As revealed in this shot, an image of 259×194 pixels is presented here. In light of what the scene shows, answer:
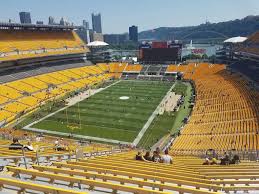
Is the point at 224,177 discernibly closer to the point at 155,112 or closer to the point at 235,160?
the point at 235,160

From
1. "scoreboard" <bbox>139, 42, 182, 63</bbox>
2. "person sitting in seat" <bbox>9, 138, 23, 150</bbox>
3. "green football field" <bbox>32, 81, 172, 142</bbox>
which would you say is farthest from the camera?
"scoreboard" <bbox>139, 42, 182, 63</bbox>

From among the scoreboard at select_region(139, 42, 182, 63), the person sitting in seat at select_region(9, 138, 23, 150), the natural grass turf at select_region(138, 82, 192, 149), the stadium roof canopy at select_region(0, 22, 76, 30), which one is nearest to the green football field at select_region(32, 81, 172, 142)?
the natural grass turf at select_region(138, 82, 192, 149)

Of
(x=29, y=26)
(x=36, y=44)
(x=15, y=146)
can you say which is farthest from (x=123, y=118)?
(x=29, y=26)

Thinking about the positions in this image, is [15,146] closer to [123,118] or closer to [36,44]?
[123,118]

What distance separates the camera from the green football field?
43.6m

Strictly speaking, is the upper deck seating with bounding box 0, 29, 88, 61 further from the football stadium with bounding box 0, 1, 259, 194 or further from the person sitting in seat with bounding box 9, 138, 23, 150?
the person sitting in seat with bounding box 9, 138, 23, 150

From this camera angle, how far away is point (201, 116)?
1823 inches

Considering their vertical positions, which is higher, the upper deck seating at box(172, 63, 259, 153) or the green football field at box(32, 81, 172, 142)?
the upper deck seating at box(172, 63, 259, 153)

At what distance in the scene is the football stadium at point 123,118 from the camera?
1079 cm

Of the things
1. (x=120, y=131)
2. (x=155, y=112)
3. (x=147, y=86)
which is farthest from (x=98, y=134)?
(x=147, y=86)

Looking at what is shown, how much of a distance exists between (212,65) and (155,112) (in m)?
42.1

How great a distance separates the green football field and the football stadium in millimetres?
161

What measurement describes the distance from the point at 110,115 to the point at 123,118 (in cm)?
264

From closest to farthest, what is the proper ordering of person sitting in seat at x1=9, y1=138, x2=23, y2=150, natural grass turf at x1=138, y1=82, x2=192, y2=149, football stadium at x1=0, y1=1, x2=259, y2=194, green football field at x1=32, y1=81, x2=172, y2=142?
football stadium at x1=0, y1=1, x2=259, y2=194, person sitting in seat at x1=9, y1=138, x2=23, y2=150, natural grass turf at x1=138, y1=82, x2=192, y2=149, green football field at x1=32, y1=81, x2=172, y2=142
